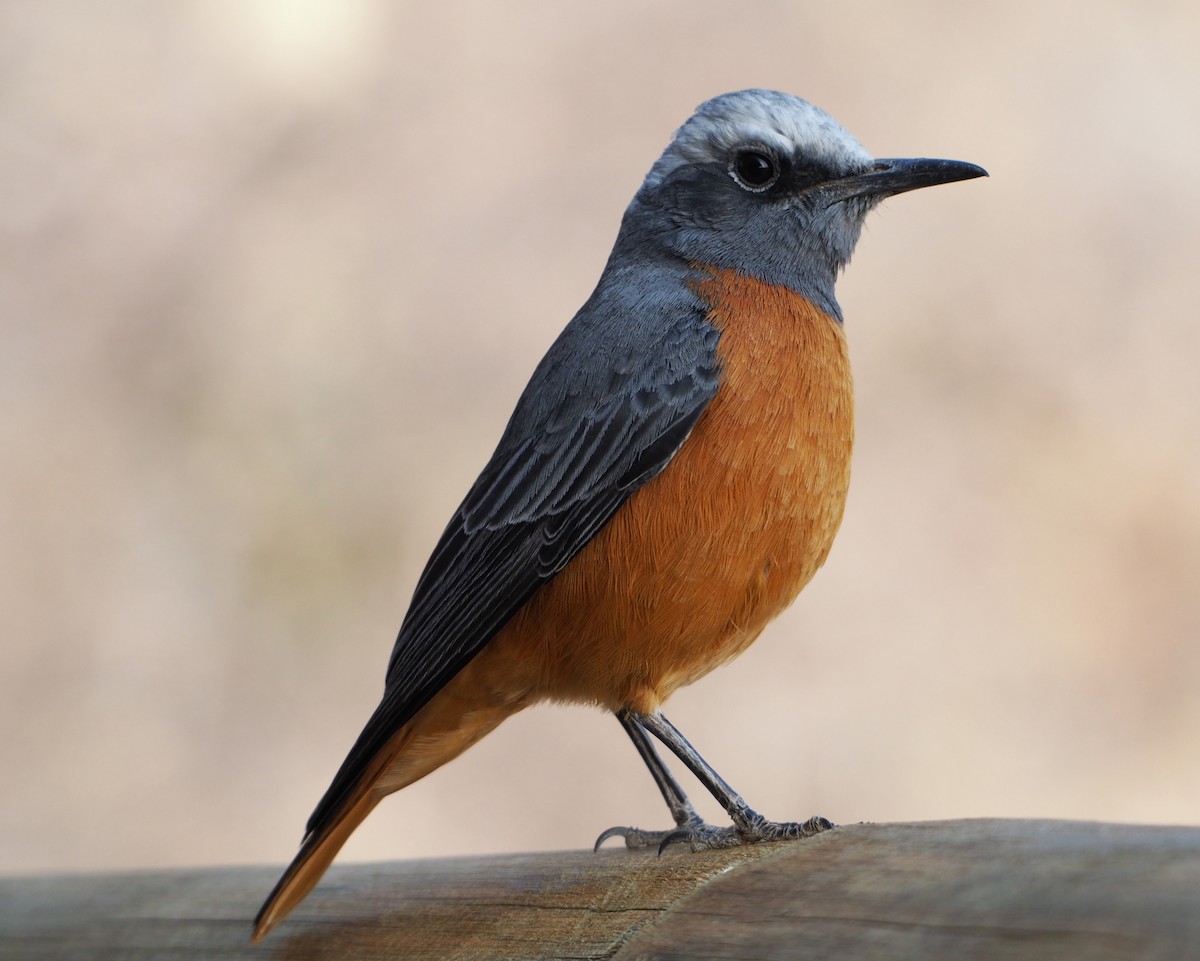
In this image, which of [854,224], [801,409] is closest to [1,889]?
[801,409]

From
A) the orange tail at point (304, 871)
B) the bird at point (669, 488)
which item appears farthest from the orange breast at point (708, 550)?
the orange tail at point (304, 871)

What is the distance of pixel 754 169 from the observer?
13.2 ft

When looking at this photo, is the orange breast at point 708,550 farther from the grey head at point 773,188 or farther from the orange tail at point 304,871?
the orange tail at point 304,871

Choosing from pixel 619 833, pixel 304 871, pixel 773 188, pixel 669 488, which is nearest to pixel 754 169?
pixel 773 188

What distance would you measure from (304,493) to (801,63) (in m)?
3.23

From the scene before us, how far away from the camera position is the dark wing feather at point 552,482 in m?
3.54

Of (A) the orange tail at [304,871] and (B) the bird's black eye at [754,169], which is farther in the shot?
(B) the bird's black eye at [754,169]

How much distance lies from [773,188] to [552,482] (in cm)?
107

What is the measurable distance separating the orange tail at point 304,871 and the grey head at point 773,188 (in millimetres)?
1785

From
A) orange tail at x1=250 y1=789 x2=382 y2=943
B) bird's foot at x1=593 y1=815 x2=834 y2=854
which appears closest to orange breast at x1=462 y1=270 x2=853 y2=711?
bird's foot at x1=593 y1=815 x2=834 y2=854

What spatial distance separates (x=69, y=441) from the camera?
23.4 feet

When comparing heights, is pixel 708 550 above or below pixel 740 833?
above

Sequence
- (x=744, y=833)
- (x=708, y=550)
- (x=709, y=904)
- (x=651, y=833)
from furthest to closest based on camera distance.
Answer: (x=651, y=833) < (x=708, y=550) < (x=744, y=833) < (x=709, y=904)

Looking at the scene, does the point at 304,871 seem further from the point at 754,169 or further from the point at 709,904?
the point at 754,169
